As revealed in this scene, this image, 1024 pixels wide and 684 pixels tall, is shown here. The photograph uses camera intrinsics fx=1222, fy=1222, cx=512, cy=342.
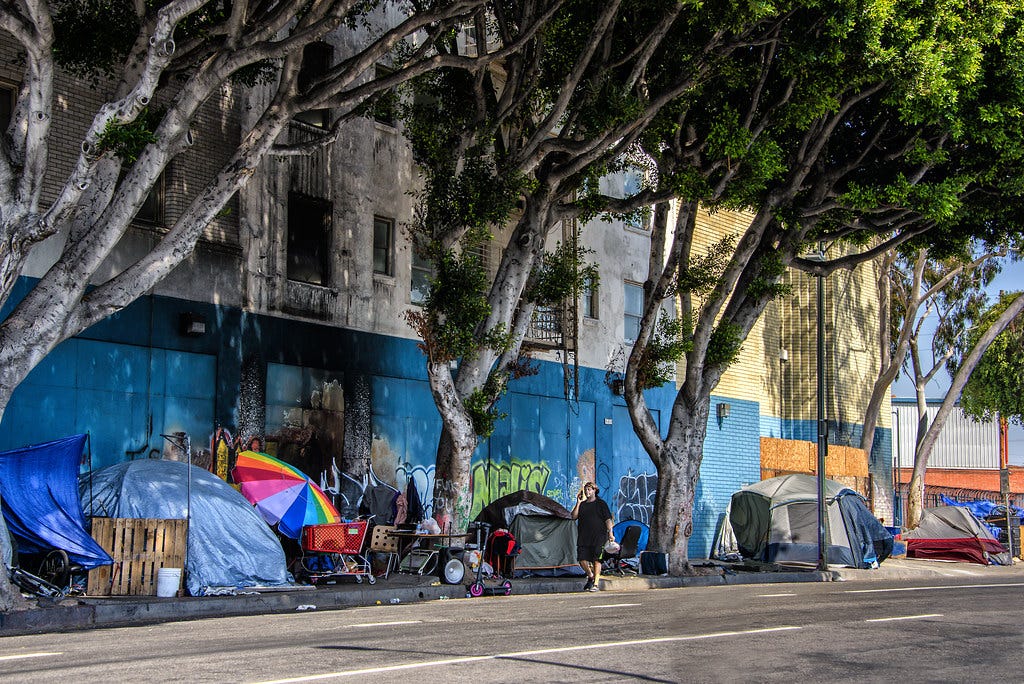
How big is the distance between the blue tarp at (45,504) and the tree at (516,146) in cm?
567

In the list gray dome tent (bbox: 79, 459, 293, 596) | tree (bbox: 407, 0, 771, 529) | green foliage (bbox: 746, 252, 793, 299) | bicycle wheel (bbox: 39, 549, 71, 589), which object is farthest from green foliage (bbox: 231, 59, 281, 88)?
green foliage (bbox: 746, 252, 793, 299)

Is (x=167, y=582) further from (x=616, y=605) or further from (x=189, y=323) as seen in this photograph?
(x=616, y=605)

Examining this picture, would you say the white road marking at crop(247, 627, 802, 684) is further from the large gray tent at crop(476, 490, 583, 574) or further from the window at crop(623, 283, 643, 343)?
the window at crop(623, 283, 643, 343)

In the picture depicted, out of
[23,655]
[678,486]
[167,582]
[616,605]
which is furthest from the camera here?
[678,486]

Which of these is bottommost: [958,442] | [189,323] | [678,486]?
[678,486]

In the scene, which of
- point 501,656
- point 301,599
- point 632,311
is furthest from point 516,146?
point 501,656

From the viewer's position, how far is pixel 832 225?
25719 mm

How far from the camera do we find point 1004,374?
42438 millimetres

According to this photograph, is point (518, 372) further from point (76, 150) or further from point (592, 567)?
point (76, 150)

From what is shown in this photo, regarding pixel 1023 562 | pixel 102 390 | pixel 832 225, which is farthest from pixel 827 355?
pixel 102 390

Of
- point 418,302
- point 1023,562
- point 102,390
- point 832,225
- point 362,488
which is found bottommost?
point 1023,562

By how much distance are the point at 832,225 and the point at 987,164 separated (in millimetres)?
3588

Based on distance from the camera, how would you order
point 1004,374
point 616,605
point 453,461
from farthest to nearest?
point 1004,374, point 453,461, point 616,605

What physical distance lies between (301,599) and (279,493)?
3152 millimetres
